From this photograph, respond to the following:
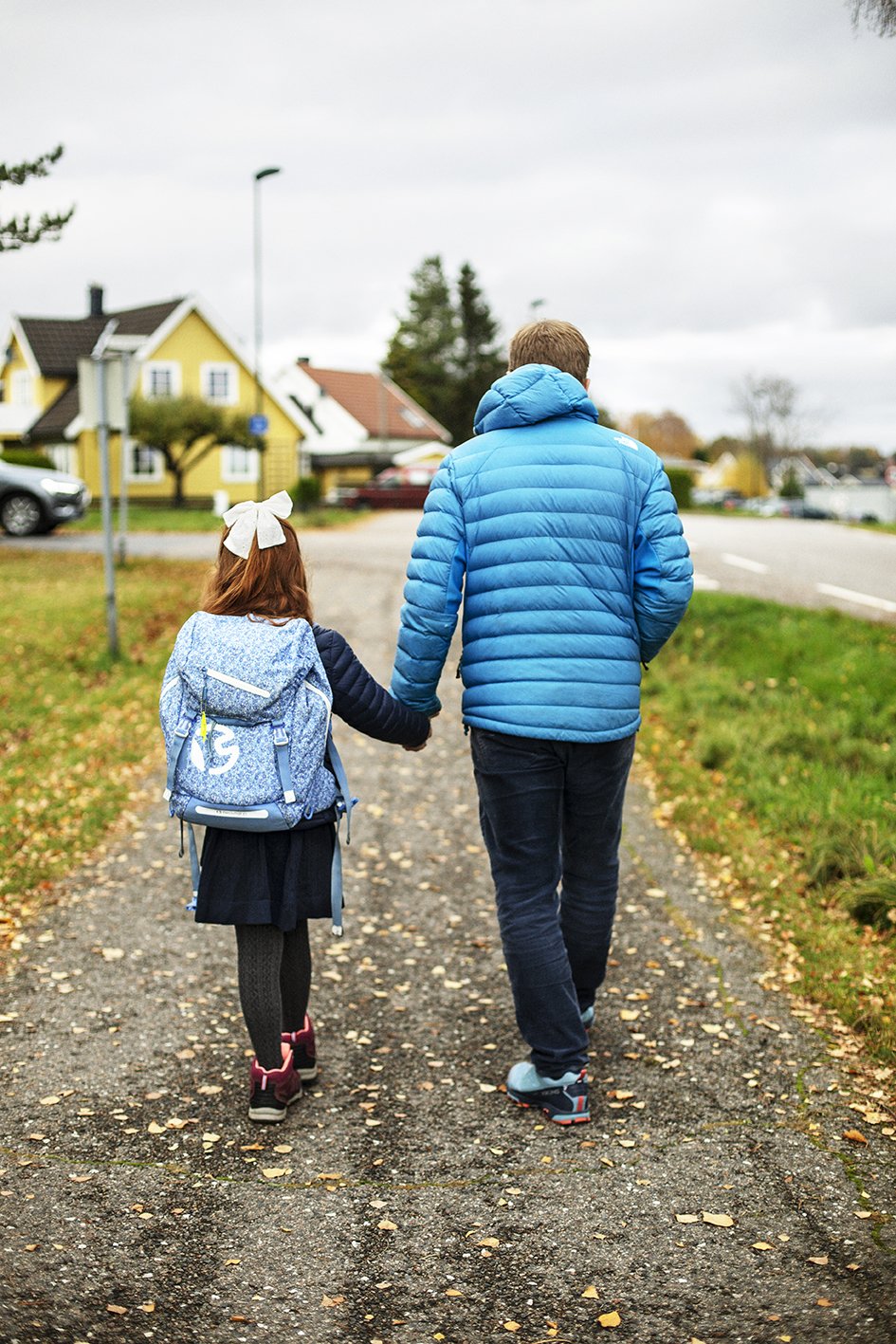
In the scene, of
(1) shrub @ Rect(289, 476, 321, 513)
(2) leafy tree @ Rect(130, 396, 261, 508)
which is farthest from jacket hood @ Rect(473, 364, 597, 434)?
(2) leafy tree @ Rect(130, 396, 261, 508)

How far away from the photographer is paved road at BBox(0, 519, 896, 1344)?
118 inches

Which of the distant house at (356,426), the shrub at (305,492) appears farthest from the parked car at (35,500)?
the distant house at (356,426)

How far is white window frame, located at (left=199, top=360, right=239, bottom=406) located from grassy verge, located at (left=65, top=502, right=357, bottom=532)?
1251 centimetres

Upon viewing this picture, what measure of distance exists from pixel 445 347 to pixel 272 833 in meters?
77.5

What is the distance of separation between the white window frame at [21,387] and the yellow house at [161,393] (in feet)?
0.38

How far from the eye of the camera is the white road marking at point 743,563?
15906mm

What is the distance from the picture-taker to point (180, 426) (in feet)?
127

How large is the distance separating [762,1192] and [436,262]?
83878mm

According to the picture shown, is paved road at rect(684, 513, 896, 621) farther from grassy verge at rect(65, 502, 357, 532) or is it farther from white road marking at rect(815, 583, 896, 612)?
grassy verge at rect(65, 502, 357, 532)

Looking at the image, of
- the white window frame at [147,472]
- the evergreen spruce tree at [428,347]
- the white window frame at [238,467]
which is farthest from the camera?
the evergreen spruce tree at [428,347]

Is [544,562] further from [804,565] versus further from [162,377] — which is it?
[162,377]

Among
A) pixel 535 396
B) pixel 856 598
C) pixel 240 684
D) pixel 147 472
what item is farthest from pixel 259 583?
pixel 147 472

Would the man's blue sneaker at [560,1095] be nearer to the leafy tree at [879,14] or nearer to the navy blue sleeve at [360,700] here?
the navy blue sleeve at [360,700]

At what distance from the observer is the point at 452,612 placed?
3904mm
